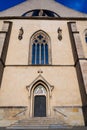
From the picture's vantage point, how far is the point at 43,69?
1139cm

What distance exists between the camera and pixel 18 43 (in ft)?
42.0

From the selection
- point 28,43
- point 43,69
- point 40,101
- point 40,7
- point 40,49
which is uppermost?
point 40,7

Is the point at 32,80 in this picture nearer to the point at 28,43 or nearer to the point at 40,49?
the point at 40,49

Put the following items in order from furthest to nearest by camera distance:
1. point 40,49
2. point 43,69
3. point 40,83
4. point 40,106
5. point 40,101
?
point 40,49
point 43,69
point 40,83
point 40,101
point 40,106

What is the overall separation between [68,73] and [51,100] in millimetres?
2447

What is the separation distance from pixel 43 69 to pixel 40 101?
7.94 ft

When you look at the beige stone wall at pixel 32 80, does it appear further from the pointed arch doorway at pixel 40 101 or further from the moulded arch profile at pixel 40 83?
the pointed arch doorway at pixel 40 101

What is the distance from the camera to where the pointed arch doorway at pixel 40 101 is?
32.5 feet

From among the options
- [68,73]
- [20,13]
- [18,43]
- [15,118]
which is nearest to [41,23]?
[18,43]

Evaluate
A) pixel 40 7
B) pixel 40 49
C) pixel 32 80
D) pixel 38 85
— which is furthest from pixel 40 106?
pixel 40 7

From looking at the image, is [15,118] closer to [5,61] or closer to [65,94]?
[65,94]

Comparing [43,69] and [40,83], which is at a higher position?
[43,69]

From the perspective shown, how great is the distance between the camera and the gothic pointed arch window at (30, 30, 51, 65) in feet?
39.9

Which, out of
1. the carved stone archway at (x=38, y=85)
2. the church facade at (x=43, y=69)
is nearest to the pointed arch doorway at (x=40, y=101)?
the church facade at (x=43, y=69)
